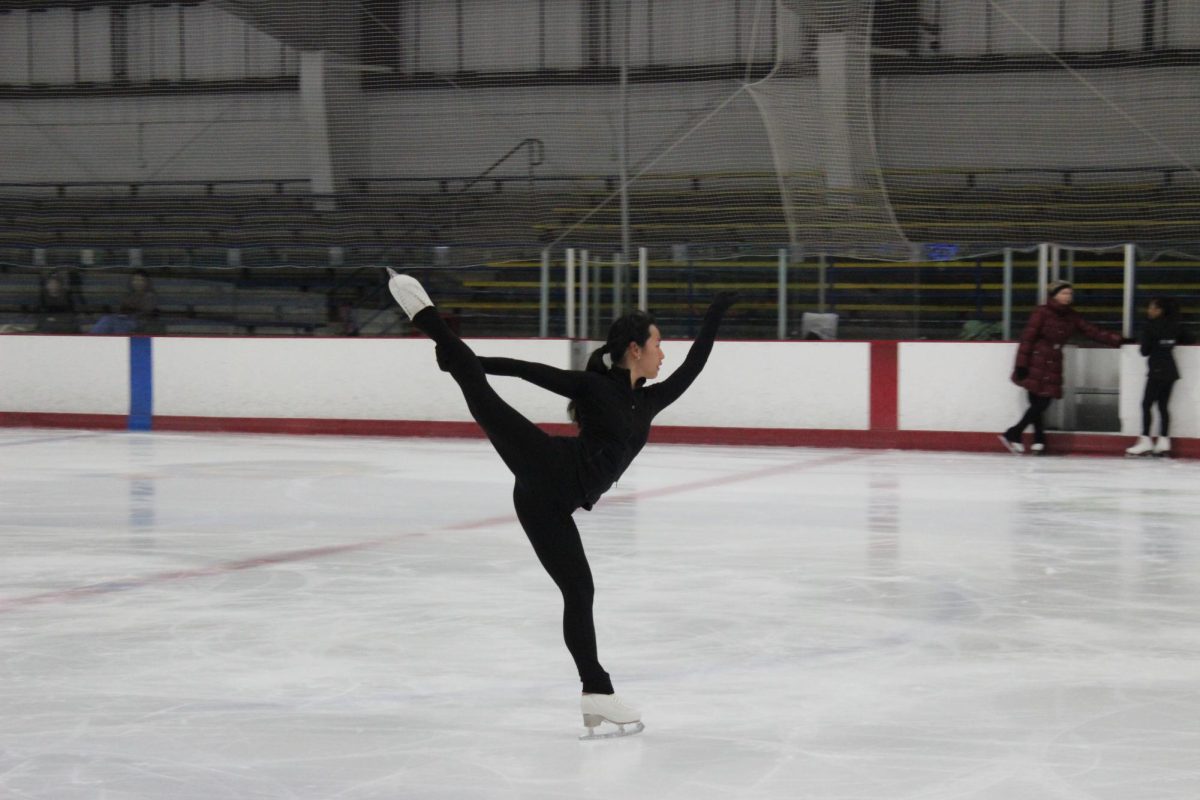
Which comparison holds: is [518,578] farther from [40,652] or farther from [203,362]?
[203,362]

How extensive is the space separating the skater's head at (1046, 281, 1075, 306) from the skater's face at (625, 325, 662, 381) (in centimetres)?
858

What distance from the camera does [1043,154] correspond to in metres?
15.4

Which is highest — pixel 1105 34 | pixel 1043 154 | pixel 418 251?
pixel 1105 34

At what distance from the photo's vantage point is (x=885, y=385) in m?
12.5

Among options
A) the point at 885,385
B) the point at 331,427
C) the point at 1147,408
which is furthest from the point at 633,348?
the point at 331,427

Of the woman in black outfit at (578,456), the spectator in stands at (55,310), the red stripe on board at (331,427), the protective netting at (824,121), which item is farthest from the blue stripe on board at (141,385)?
the woman in black outfit at (578,456)

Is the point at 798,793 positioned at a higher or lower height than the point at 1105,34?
lower

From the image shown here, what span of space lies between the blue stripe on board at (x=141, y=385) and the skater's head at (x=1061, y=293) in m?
7.96

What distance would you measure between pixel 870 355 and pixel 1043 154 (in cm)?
421

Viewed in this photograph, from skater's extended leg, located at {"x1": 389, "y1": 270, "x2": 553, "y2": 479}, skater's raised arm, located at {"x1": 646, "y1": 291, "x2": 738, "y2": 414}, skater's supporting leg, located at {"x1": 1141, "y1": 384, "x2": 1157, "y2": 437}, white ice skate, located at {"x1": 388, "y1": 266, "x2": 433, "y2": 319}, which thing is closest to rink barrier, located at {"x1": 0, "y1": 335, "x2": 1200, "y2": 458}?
skater's supporting leg, located at {"x1": 1141, "y1": 384, "x2": 1157, "y2": 437}

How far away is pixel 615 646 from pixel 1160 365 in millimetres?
7883

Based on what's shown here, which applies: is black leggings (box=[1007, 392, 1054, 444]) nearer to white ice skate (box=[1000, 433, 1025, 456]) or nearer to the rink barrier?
white ice skate (box=[1000, 433, 1025, 456])

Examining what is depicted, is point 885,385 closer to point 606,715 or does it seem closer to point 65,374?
point 65,374

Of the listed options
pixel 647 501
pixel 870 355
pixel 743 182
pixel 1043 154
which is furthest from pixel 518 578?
pixel 1043 154
